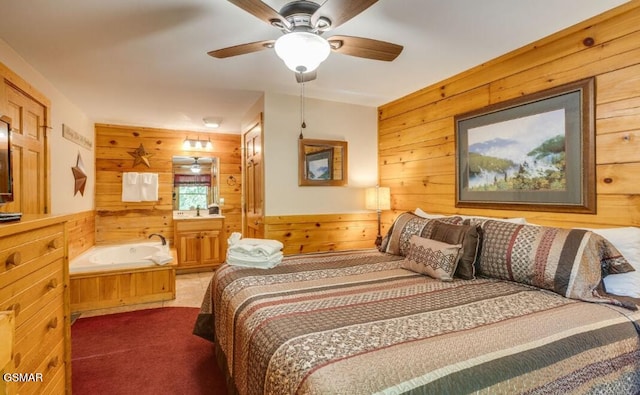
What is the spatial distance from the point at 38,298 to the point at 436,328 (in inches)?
63.3

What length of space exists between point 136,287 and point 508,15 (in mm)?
3957

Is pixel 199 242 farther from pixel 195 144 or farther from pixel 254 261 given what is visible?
pixel 254 261

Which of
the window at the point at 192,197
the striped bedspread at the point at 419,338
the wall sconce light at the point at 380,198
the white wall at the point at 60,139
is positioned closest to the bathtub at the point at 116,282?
the white wall at the point at 60,139

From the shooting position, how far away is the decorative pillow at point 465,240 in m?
1.94

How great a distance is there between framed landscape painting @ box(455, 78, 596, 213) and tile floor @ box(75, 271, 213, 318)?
3.00m

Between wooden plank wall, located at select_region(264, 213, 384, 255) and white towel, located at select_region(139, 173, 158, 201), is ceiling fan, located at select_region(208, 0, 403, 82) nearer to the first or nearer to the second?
wooden plank wall, located at select_region(264, 213, 384, 255)

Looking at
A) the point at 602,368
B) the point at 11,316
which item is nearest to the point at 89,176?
the point at 11,316

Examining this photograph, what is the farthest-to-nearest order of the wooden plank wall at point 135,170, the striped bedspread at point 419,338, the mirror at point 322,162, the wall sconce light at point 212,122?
1. the wooden plank wall at point 135,170
2. the wall sconce light at point 212,122
3. the mirror at point 322,162
4. the striped bedspread at point 419,338

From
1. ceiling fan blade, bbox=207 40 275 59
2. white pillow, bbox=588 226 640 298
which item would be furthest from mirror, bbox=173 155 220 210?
white pillow, bbox=588 226 640 298

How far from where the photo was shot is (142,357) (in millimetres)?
2309

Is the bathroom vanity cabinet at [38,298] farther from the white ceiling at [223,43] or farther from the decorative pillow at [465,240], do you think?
the decorative pillow at [465,240]

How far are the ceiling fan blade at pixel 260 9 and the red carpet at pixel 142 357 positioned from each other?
Result: 210 centimetres

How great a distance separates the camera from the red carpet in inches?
77.4

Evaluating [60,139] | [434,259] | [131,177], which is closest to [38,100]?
[60,139]
